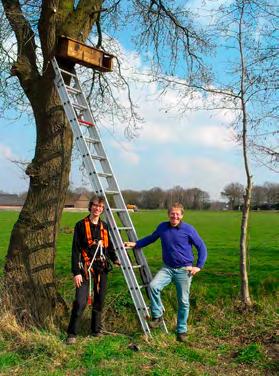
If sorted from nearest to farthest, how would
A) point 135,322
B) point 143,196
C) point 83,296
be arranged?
point 83,296, point 135,322, point 143,196

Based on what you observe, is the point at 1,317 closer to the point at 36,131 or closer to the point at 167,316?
the point at 167,316

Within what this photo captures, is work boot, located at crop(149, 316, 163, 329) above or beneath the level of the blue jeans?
beneath

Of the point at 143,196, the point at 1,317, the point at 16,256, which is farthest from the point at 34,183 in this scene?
the point at 143,196

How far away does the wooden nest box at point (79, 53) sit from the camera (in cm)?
696

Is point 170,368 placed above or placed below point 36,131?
below

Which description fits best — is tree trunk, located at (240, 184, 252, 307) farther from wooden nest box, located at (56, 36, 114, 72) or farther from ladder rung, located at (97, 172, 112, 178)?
wooden nest box, located at (56, 36, 114, 72)

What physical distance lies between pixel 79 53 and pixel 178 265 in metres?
3.57

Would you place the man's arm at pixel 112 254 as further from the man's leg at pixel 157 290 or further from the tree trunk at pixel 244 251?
the tree trunk at pixel 244 251

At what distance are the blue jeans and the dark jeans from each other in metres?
0.71

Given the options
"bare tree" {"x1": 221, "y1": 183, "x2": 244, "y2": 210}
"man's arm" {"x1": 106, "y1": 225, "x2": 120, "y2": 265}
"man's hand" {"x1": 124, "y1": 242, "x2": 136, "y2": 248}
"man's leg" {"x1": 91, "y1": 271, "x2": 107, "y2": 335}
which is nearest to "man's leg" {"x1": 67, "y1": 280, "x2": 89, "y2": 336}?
"man's leg" {"x1": 91, "y1": 271, "x2": 107, "y2": 335}

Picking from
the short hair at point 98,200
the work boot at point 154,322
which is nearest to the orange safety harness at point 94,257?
the short hair at point 98,200

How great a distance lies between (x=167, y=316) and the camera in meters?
7.11

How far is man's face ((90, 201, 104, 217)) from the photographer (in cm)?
602

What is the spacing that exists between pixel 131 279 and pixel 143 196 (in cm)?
9890
